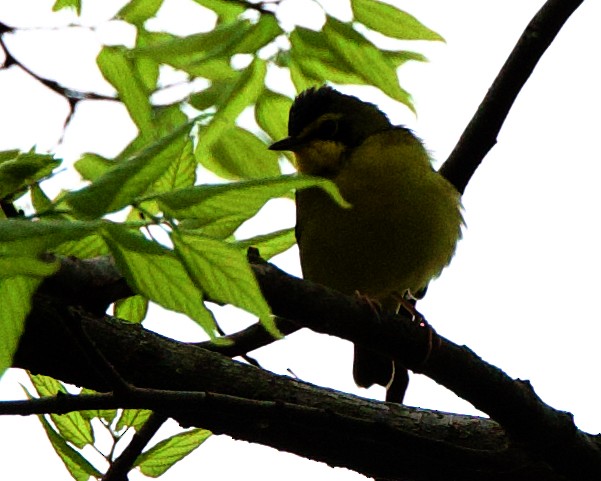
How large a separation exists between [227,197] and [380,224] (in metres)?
2.61

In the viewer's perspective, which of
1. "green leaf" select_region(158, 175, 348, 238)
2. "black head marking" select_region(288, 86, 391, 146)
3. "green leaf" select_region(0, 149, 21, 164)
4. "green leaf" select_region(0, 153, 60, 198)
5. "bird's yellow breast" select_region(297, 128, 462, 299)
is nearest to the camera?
"green leaf" select_region(158, 175, 348, 238)

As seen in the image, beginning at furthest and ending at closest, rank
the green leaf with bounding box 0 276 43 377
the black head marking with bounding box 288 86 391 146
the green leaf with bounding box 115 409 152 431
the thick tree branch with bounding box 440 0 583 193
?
the black head marking with bounding box 288 86 391 146 < the thick tree branch with bounding box 440 0 583 193 < the green leaf with bounding box 115 409 152 431 < the green leaf with bounding box 0 276 43 377

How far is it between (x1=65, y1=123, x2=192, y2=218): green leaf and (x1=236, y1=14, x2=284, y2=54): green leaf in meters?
1.18

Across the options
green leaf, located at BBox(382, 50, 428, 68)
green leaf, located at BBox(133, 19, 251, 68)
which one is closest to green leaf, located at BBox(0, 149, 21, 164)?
green leaf, located at BBox(133, 19, 251, 68)

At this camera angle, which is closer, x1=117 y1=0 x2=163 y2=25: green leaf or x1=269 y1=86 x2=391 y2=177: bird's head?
x1=117 y1=0 x2=163 y2=25: green leaf

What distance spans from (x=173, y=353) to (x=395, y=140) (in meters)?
2.33

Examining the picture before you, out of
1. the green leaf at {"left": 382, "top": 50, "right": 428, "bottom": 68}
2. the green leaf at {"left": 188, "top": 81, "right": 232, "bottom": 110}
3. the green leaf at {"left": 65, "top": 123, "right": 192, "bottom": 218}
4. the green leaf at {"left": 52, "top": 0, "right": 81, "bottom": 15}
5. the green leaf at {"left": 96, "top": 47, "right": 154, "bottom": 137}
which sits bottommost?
the green leaf at {"left": 65, "top": 123, "right": 192, "bottom": 218}

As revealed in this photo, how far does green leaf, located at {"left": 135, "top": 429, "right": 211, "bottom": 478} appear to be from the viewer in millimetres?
3207

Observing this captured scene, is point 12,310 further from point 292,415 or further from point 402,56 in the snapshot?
point 402,56

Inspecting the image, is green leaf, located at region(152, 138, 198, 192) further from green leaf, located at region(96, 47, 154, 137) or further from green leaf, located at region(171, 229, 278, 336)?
green leaf, located at region(171, 229, 278, 336)

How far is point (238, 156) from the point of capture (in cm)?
338

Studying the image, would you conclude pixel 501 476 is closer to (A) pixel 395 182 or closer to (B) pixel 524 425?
(B) pixel 524 425

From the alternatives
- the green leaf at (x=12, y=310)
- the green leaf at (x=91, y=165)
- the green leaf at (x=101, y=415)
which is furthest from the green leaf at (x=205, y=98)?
the green leaf at (x=12, y=310)

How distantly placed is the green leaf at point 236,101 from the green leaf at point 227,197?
1168 millimetres
